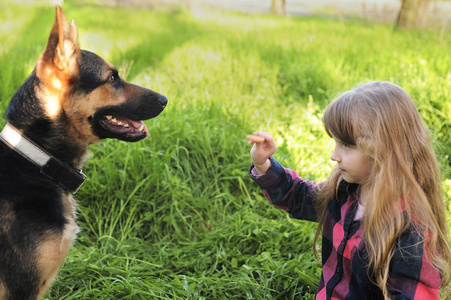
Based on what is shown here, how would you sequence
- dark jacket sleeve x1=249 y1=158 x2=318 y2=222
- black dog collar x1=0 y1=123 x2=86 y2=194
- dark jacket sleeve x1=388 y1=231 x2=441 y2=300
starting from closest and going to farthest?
dark jacket sleeve x1=388 y1=231 x2=441 y2=300 < black dog collar x1=0 y1=123 x2=86 y2=194 < dark jacket sleeve x1=249 y1=158 x2=318 y2=222

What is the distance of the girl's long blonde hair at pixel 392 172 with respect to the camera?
6.14 feet

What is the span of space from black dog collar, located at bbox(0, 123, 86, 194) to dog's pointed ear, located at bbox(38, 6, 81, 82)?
37 centimetres

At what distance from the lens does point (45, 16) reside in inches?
349

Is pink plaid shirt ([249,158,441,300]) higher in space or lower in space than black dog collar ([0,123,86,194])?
lower

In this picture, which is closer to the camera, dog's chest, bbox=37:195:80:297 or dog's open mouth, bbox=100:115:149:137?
dog's chest, bbox=37:195:80:297

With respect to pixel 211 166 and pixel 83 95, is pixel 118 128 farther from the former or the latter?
pixel 211 166

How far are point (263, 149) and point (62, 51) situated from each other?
3.73 feet

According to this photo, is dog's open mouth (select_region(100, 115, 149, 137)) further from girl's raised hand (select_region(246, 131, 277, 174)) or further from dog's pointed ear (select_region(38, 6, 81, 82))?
girl's raised hand (select_region(246, 131, 277, 174))

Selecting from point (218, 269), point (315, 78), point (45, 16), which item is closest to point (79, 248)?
point (218, 269)

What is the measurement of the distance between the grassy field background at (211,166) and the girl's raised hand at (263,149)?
85cm

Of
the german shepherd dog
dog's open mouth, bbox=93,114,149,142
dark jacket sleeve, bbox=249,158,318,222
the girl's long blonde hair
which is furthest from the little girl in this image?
the german shepherd dog

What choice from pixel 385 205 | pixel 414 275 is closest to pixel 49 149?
pixel 385 205

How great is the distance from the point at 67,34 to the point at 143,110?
0.62 m

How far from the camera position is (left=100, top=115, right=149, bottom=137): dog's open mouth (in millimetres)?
2547
